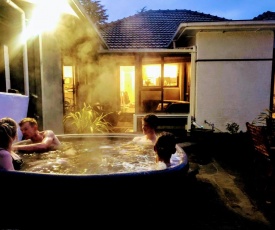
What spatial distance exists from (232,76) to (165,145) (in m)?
7.06

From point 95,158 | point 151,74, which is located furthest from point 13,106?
point 151,74

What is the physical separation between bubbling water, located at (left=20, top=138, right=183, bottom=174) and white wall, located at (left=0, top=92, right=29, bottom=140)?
81cm

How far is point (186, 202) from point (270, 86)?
776 cm

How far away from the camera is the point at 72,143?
564 centimetres

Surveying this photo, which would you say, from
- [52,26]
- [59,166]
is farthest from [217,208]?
[52,26]

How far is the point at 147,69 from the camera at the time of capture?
1341 centimetres

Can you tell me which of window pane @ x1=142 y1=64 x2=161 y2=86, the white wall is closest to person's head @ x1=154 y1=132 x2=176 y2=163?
the white wall

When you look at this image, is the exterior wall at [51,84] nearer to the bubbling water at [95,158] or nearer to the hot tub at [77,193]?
the bubbling water at [95,158]

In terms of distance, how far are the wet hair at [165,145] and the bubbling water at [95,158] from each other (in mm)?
1285

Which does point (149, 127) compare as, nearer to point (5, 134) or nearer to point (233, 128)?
point (5, 134)

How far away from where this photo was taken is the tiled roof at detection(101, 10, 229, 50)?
14.2 meters

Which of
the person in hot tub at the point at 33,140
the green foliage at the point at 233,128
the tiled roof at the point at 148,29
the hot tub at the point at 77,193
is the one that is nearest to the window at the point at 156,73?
the tiled roof at the point at 148,29

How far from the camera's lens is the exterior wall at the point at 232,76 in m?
9.06

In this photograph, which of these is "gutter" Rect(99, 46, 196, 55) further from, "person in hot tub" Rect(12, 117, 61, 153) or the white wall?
"person in hot tub" Rect(12, 117, 61, 153)
